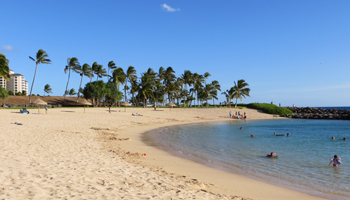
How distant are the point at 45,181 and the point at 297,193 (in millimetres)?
7602

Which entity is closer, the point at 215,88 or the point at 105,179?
the point at 105,179

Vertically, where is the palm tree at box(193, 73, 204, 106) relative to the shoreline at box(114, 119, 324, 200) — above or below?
above

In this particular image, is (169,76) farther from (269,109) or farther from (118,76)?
(269,109)

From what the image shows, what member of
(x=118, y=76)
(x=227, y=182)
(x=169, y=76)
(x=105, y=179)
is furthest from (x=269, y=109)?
(x=105, y=179)

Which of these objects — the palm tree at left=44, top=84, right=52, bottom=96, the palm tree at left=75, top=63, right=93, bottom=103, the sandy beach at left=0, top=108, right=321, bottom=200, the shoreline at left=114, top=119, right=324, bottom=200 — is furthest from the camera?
the palm tree at left=44, top=84, right=52, bottom=96

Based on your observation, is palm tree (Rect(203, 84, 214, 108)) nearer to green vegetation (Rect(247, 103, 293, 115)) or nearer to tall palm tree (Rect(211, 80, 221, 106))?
tall palm tree (Rect(211, 80, 221, 106))

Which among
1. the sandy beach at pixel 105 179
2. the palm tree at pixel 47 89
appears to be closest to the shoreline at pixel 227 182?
the sandy beach at pixel 105 179

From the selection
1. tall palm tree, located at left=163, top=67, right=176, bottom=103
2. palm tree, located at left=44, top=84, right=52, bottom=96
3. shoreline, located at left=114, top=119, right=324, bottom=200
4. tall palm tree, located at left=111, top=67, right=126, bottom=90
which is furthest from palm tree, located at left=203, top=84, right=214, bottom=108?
palm tree, located at left=44, top=84, right=52, bottom=96

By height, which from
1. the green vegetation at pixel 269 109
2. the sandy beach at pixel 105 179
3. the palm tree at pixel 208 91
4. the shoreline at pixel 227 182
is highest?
the palm tree at pixel 208 91

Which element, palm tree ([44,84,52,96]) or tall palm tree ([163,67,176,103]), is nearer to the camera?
tall palm tree ([163,67,176,103])

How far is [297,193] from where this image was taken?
784 centimetres

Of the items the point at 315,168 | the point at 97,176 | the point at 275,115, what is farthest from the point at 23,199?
the point at 275,115

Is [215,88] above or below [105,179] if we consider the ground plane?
above

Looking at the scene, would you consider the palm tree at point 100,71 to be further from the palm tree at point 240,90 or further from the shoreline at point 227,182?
the shoreline at point 227,182
